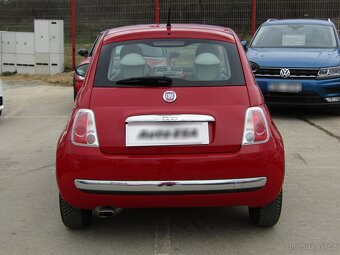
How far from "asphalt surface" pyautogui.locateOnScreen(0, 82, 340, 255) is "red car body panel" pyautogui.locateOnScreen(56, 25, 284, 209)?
343mm

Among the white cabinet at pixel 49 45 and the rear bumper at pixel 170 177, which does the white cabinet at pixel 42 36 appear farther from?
the rear bumper at pixel 170 177

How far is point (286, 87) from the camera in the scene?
27.8ft

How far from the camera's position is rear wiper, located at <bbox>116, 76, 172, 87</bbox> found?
376cm

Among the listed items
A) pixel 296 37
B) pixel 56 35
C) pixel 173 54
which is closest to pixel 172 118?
pixel 173 54

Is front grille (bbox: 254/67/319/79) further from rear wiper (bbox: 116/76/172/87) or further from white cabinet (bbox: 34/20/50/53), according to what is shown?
white cabinet (bbox: 34/20/50/53)

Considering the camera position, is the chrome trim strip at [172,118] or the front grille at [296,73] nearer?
the chrome trim strip at [172,118]

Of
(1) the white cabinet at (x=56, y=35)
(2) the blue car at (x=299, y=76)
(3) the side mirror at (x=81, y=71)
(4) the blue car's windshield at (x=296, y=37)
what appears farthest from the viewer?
(1) the white cabinet at (x=56, y=35)

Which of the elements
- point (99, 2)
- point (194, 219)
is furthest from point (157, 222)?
point (99, 2)

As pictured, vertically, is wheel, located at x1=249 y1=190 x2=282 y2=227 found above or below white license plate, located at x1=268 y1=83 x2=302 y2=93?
below

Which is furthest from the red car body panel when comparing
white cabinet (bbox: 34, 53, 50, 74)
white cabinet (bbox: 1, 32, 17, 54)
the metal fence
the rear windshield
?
white cabinet (bbox: 1, 32, 17, 54)

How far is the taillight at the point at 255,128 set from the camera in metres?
3.57

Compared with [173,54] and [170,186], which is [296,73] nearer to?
[173,54]

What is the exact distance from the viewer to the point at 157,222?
13.9 ft

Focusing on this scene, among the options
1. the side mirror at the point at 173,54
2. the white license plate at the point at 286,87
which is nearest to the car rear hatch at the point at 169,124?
the side mirror at the point at 173,54
